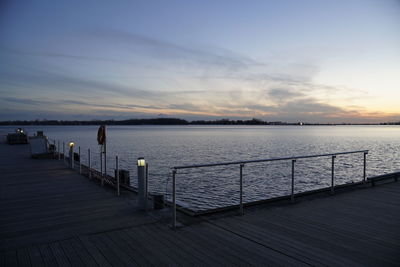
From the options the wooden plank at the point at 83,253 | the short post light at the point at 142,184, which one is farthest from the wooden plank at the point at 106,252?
the short post light at the point at 142,184

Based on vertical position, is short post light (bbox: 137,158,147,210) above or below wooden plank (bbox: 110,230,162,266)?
above

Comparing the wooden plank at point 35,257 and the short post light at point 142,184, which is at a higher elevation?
the short post light at point 142,184

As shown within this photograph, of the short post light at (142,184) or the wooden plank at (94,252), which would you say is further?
A: the short post light at (142,184)

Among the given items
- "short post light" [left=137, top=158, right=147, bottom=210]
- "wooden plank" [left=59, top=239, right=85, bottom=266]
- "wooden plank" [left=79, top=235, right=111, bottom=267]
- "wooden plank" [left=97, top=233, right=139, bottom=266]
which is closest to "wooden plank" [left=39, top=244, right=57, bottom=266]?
"wooden plank" [left=59, top=239, right=85, bottom=266]

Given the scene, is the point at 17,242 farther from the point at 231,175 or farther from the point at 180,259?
the point at 231,175

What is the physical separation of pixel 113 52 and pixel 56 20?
9671mm

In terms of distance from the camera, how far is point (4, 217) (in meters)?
4.02

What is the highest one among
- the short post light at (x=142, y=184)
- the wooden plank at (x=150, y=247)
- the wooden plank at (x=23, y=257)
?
the short post light at (x=142, y=184)

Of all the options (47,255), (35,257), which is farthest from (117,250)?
(35,257)

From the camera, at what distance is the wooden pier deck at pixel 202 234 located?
264 cm

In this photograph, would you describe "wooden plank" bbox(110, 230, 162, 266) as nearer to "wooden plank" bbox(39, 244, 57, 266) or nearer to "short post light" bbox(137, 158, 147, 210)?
"wooden plank" bbox(39, 244, 57, 266)

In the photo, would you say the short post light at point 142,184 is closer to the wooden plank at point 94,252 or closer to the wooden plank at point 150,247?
the wooden plank at point 150,247

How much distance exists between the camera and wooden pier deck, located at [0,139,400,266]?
2645 millimetres

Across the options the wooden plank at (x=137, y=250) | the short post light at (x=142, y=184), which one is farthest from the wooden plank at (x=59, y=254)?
the short post light at (x=142, y=184)
